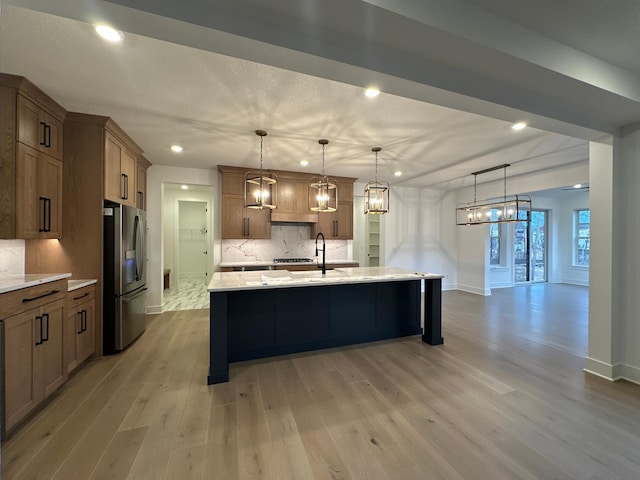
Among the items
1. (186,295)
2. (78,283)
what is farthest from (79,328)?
(186,295)

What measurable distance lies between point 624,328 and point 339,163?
391 cm

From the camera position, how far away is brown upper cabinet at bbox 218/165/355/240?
15.9 feet

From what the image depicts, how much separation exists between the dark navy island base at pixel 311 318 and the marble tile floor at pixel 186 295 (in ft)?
8.81

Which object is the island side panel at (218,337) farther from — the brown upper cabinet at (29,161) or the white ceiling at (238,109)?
the white ceiling at (238,109)

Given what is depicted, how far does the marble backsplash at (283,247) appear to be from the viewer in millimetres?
5230

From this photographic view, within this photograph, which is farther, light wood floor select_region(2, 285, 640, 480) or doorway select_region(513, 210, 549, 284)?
doorway select_region(513, 210, 549, 284)

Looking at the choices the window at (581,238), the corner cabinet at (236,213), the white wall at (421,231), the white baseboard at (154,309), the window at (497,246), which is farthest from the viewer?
the window at (581,238)

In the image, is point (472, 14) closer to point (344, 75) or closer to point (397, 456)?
point (344, 75)

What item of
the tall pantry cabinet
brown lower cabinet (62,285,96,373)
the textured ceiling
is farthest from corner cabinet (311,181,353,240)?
brown lower cabinet (62,285,96,373)

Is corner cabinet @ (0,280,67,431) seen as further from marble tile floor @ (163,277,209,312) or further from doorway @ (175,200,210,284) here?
doorway @ (175,200,210,284)

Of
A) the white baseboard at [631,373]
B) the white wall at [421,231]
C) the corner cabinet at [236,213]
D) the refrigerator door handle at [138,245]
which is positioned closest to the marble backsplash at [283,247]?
the corner cabinet at [236,213]

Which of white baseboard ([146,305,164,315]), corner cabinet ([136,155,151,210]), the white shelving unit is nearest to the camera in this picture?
corner cabinet ([136,155,151,210])

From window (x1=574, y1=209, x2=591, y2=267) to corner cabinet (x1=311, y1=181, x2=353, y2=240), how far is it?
739 centimetres

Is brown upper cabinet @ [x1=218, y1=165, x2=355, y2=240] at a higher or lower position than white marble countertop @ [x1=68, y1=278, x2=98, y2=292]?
higher
